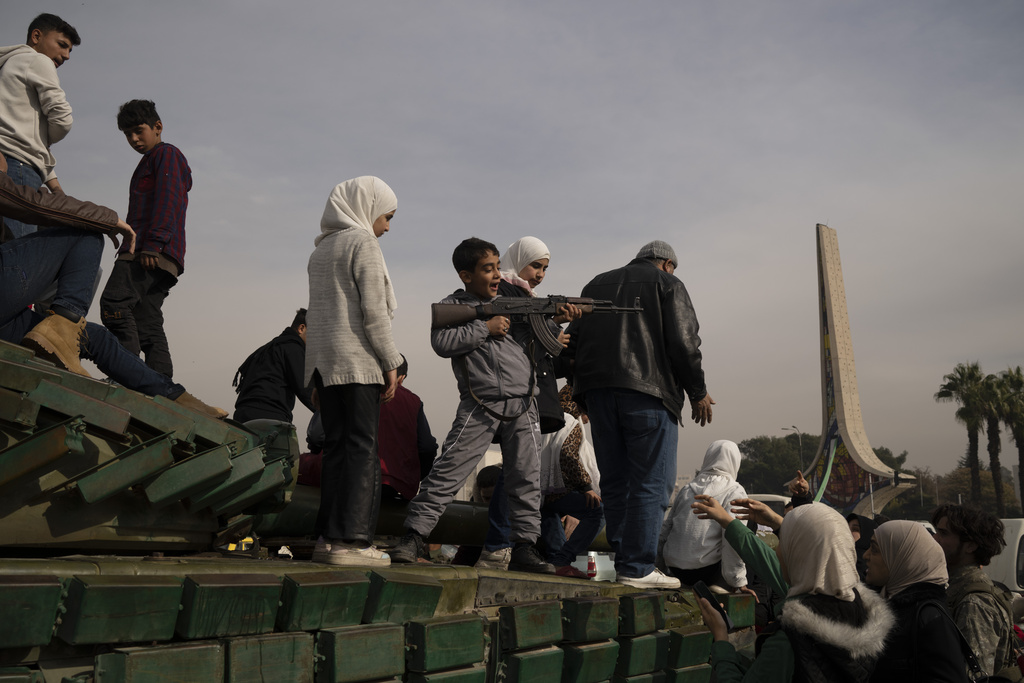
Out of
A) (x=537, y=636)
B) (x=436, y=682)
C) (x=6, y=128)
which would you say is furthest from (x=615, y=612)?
(x=6, y=128)

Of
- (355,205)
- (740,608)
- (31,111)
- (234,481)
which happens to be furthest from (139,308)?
(740,608)

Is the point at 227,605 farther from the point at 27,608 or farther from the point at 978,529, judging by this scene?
the point at 978,529

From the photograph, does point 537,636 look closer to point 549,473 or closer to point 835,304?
point 549,473

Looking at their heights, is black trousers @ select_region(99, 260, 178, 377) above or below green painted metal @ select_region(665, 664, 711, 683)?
above

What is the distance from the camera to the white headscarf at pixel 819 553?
2961 mm

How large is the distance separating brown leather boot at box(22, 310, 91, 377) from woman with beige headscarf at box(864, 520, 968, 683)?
3.36 metres

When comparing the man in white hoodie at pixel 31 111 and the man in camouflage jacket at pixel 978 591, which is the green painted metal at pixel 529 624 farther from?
the man in white hoodie at pixel 31 111

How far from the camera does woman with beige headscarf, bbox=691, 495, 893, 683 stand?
2857mm

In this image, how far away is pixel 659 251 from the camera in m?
5.55

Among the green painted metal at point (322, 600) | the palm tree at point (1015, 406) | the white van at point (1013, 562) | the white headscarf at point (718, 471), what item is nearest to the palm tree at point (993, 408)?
the palm tree at point (1015, 406)

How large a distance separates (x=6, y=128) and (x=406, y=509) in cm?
291

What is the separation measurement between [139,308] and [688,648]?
3.84 m

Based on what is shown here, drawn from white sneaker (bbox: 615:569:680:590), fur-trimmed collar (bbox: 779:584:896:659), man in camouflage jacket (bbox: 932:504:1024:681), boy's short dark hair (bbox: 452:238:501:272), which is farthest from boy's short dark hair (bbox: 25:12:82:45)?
man in camouflage jacket (bbox: 932:504:1024:681)

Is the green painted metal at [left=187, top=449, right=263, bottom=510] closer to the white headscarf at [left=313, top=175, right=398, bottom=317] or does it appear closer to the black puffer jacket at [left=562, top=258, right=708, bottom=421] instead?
the white headscarf at [left=313, top=175, right=398, bottom=317]
